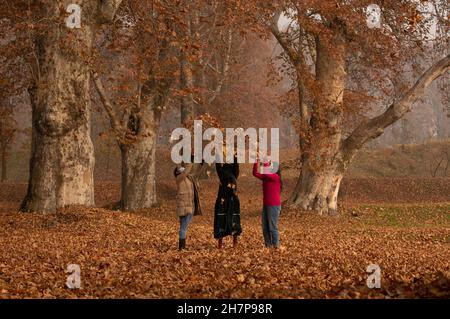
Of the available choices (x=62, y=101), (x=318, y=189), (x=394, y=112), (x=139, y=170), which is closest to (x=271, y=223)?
(x=62, y=101)

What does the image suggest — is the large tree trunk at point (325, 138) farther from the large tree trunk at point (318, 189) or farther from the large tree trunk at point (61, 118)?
the large tree trunk at point (61, 118)

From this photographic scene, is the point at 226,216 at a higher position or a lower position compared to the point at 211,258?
higher

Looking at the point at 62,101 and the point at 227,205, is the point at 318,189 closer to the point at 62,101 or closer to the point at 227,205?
the point at 62,101

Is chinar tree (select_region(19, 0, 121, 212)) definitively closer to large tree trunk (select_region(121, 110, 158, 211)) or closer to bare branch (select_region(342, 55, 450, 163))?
large tree trunk (select_region(121, 110, 158, 211))

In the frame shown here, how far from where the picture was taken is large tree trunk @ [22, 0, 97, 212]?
20.0m

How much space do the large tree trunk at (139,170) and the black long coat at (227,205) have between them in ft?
42.7

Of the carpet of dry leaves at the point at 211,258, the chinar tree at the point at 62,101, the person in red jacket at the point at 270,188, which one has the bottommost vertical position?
the carpet of dry leaves at the point at 211,258

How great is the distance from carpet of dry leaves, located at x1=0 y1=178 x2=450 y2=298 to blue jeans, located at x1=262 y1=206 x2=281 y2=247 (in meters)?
0.38

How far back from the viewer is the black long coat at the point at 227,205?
48.6 ft

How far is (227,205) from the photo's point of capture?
15078 millimetres

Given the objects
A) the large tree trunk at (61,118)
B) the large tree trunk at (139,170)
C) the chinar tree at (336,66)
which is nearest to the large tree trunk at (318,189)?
the chinar tree at (336,66)

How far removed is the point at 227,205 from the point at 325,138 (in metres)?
13.4

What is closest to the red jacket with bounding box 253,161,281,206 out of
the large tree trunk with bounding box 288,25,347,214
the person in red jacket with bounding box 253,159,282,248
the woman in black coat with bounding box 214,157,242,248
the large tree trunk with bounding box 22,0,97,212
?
the person in red jacket with bounding box 253,159,282,248

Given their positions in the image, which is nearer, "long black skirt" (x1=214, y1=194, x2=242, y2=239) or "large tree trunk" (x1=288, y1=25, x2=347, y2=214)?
"long black skirt" (x1=214, y1=194, x2=242, y2=239)
